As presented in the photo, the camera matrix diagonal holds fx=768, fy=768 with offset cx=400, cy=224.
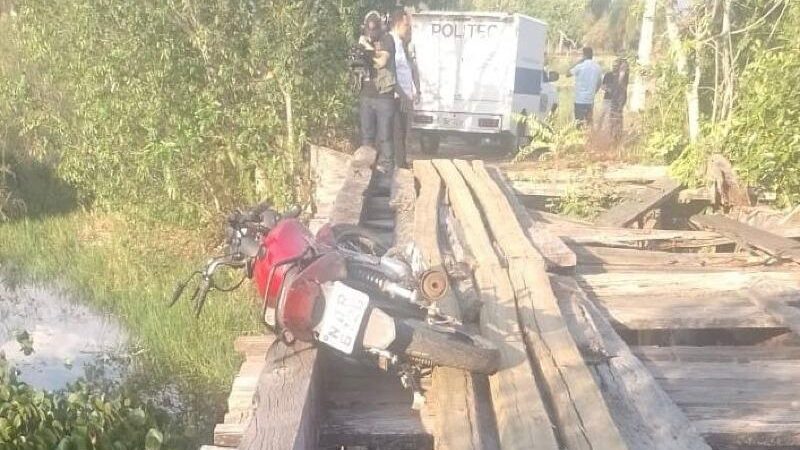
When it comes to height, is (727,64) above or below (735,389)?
above

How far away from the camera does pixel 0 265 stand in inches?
435

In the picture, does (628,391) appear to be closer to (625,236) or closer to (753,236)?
(625,236)

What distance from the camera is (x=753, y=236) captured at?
21.1ft

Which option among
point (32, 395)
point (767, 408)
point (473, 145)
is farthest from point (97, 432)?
point (473, 145)

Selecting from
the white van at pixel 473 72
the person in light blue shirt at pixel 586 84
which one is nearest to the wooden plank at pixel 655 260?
the person in light blue shirt at pixel 586 84

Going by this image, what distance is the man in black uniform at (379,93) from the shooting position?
29.0 feet

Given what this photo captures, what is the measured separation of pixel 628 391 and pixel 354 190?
370 centimetres

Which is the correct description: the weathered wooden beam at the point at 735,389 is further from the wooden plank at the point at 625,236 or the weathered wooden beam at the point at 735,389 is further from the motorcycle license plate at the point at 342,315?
the wooden plank at the point at 625,236

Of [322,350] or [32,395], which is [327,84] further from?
[322,350]

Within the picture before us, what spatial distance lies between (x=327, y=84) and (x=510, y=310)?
618 cm

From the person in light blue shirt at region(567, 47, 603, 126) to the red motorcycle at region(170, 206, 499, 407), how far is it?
12057 millimetres

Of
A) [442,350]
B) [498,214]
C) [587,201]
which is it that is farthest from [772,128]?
[442,350]

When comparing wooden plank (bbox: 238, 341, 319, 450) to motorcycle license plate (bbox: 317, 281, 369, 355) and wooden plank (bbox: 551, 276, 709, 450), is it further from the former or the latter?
wooden plank (bbox: 551, 276, 709, 450)

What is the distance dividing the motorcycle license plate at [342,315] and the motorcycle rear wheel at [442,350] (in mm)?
217
